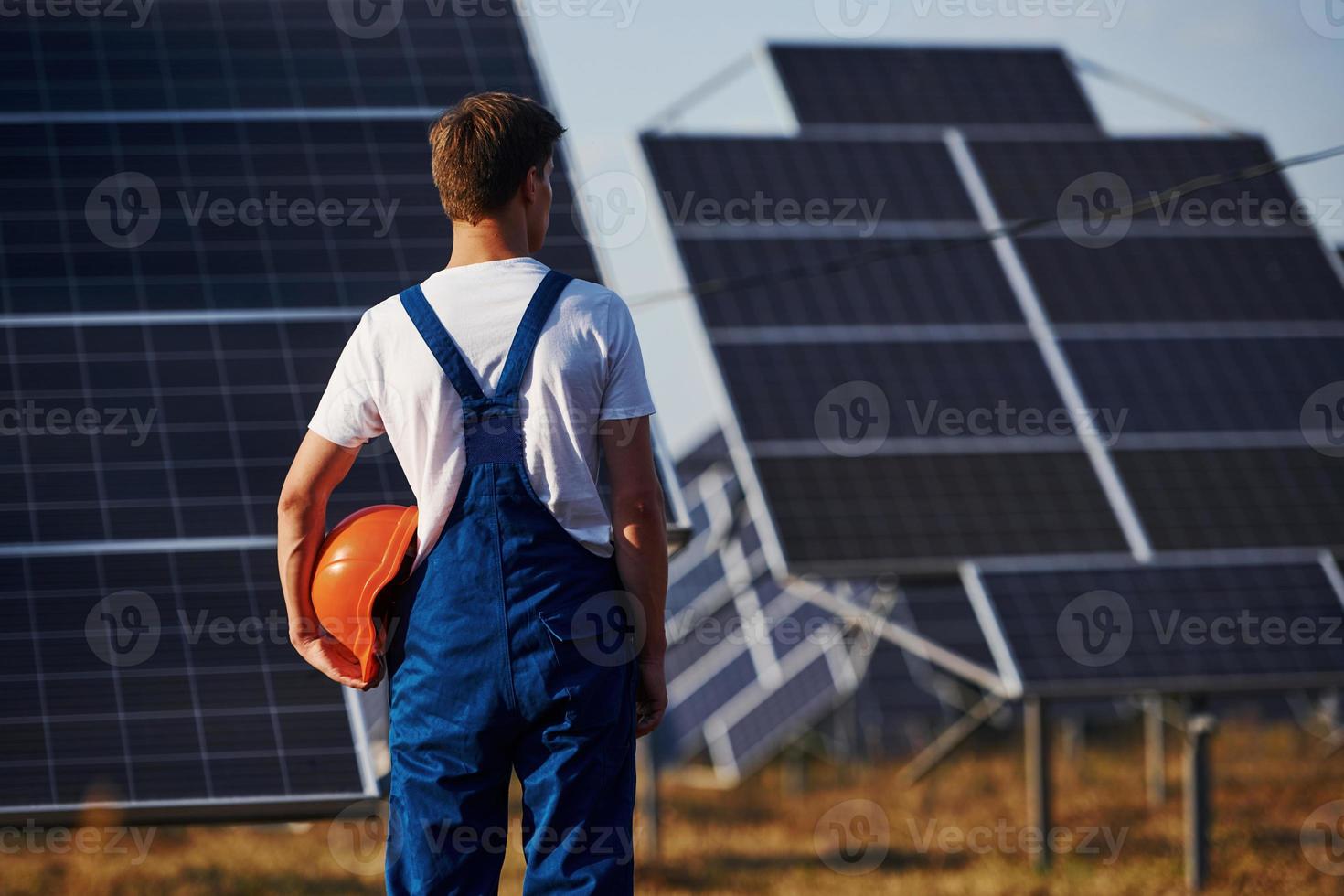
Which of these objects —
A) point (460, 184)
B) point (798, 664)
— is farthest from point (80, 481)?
point (798, 664)

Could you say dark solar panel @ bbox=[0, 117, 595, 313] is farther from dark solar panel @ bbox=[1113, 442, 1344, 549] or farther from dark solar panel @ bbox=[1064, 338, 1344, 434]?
dark solar panel @ bbox=[1064, 338, 1344, 434]

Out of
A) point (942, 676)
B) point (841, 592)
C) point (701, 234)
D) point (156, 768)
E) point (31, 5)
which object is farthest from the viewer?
point (942, 676)

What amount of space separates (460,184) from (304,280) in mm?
4440

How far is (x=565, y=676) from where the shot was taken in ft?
11.1

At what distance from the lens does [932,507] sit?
35.5 feet

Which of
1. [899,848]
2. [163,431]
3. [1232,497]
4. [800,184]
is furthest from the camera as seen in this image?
[800,184]

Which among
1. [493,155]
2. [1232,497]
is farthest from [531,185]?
[1232,497]

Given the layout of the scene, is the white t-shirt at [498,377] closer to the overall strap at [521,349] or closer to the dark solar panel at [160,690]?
the overall strap at [521,349]

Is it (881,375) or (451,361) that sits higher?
(881,375)

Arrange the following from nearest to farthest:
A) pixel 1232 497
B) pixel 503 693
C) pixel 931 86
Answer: pixel 503 693 → pixel 1232 497 → pixel 931 86

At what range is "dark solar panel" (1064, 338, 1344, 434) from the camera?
11805 millimetres

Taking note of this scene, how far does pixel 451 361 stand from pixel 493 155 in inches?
18.6

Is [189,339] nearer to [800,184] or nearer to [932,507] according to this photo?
[932,507]

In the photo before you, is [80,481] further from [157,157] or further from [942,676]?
[942,676]
